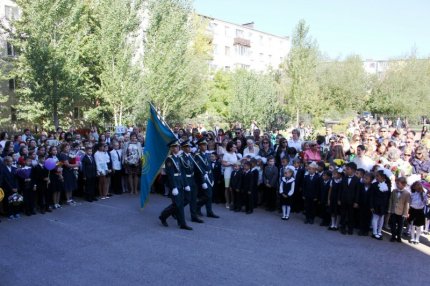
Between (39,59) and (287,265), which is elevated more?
(39,59)

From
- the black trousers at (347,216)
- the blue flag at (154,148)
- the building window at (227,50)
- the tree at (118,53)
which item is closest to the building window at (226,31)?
the building window at (227,50)

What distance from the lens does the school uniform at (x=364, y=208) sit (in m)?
9.05

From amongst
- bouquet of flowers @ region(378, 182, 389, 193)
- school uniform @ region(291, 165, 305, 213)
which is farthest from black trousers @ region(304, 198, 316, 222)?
bouquet of flowers @ region(378, 182, 389, 193)

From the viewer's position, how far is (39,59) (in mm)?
21750

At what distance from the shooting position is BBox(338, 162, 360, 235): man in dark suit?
916cm

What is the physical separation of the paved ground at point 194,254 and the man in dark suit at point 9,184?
0.35 m

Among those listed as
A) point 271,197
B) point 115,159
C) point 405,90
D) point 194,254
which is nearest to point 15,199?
point 115,159

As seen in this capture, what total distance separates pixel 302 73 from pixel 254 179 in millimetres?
28451

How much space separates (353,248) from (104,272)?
4.91 m

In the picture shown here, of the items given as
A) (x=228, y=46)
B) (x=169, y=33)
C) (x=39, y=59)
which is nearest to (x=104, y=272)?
(x=39, y=59)

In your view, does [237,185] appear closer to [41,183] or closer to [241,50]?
[41,183]

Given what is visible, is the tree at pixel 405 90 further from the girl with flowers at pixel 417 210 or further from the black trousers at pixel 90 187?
the black trousers at pixel 90 187

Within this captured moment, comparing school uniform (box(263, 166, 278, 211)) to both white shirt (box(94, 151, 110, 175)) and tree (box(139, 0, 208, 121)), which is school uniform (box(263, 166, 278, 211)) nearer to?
white shirt (box(94, 151, 110, 175))

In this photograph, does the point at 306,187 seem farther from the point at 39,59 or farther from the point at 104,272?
the point at 39,59
